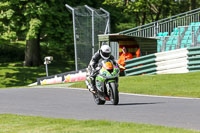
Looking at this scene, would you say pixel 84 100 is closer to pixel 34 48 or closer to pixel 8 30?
pixel 8 30

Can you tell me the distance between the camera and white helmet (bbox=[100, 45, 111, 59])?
1191 cm

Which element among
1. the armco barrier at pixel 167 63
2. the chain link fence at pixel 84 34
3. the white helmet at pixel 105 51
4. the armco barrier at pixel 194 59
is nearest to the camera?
the white helmet at pixel 105 51

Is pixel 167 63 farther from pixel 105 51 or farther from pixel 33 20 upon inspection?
pixel 33 20

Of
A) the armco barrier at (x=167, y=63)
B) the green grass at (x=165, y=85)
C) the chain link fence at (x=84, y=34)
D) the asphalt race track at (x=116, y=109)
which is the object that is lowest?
the asphalt race track at (x=116, y=109)

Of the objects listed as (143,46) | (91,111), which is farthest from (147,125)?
(143,46)

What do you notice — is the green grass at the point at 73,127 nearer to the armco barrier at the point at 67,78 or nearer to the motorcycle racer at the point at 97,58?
the motorcycle racer at the point at 97,58

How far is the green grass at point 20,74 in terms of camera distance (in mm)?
33844

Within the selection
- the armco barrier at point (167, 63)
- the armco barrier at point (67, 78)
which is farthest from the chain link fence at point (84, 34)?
the armco barrier at point (167, 63)

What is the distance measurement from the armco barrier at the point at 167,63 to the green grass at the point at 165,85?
105 centimetres

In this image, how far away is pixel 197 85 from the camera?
652 inches

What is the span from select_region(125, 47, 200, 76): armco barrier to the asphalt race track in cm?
651

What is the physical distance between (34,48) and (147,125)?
101ft

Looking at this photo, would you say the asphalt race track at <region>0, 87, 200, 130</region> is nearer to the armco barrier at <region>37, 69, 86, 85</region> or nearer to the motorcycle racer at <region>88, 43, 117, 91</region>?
the motorcycle racer at <region>88, 43, 117, 91</region>

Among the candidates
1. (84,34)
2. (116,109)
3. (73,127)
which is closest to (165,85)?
(116,109)
